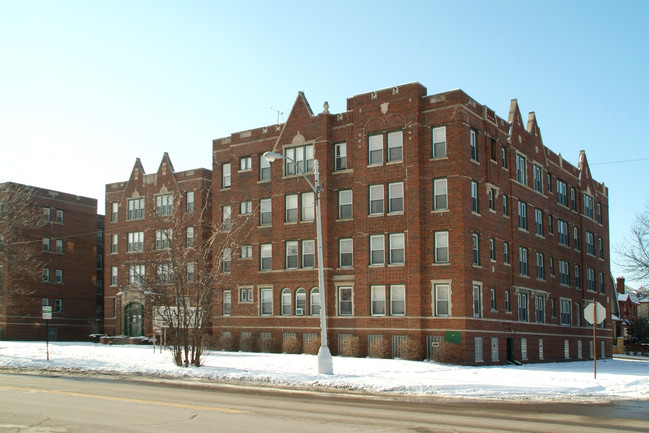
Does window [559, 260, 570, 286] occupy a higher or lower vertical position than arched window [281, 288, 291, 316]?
higher

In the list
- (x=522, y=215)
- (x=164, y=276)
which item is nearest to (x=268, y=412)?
(x=164, y=276)

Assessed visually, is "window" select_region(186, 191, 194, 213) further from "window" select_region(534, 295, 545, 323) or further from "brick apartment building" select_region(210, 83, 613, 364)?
"window" select_region(534, 295, 545, 323)

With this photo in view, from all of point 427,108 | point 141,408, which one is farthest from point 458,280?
point 141,408

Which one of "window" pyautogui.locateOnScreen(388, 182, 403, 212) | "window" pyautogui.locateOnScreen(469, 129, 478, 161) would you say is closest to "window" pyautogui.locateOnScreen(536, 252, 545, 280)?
"window" pyautogui.locateOnScreen(469, 129, 478, 161)

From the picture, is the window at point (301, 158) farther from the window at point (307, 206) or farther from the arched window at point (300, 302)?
the arched window at point (300, 302)

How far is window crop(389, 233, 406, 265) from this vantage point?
39156 millimetres

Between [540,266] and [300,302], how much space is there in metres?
16.7

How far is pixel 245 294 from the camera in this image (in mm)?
46500

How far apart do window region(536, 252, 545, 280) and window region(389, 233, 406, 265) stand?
12389mm

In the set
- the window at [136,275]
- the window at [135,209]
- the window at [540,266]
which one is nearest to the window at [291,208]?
the window at [136,275]

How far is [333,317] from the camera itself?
136ft

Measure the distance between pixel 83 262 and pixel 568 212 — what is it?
146 ft

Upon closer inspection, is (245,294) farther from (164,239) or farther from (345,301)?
(345,301)

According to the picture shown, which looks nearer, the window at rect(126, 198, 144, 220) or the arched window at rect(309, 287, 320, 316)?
the arched window at rect(309, 287, 320, 316)
